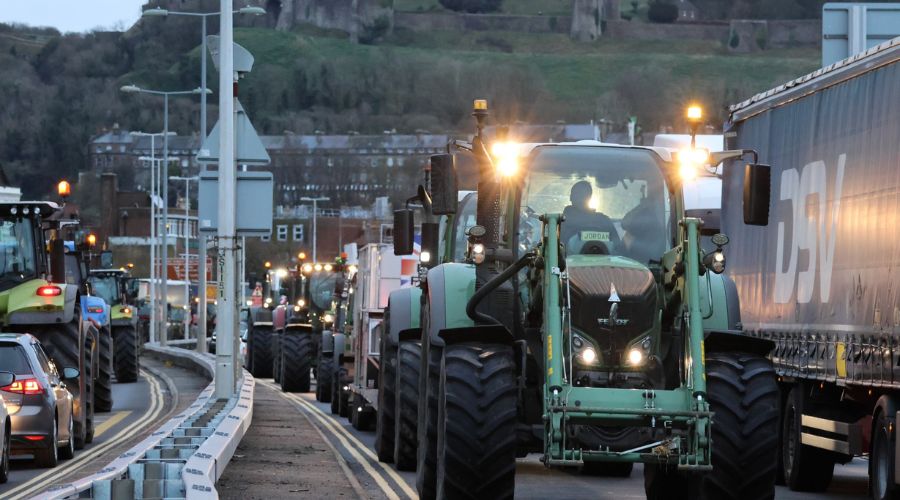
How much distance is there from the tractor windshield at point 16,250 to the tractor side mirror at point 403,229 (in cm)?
885

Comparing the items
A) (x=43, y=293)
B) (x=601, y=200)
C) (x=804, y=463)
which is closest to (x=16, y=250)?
(x=43, y=293)

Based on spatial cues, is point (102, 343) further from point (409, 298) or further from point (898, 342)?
point (898, 342)

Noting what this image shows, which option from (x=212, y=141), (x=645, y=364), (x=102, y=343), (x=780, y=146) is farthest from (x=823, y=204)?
(x=102, y=343)

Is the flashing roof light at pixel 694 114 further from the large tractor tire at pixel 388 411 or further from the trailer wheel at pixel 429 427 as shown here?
the large tractor tire at pixel 388 411

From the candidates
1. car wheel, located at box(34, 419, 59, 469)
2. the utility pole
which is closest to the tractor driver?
car wheel, located at box(34, 419, 59, 469)

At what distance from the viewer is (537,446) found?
1462 centimetres

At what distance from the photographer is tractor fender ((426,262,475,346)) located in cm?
1611

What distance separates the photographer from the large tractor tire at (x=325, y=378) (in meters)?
38.3

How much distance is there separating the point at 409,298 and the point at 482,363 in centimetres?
643

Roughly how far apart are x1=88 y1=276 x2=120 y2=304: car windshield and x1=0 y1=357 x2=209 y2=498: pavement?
2062mm

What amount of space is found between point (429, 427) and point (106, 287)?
1385 inches

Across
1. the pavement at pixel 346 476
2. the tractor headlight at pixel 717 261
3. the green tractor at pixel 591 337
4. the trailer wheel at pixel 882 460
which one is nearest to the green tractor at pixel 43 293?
the pavement at pixel 346 476

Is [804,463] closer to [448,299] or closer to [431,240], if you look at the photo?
[431,240]

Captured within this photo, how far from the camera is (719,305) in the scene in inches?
625
